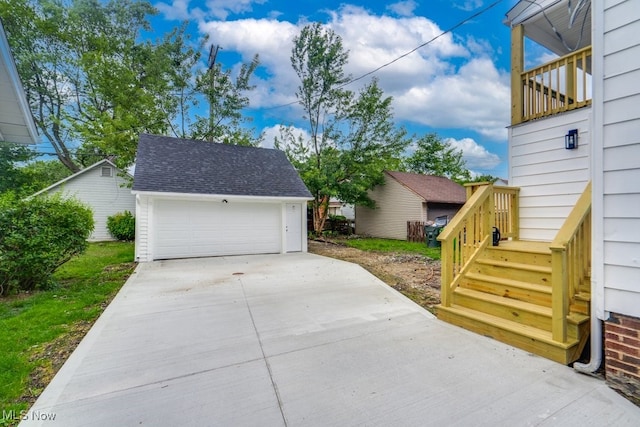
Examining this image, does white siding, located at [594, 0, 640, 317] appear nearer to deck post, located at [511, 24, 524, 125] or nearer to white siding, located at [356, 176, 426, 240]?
deck post, located at [511, 24, 524, 125]

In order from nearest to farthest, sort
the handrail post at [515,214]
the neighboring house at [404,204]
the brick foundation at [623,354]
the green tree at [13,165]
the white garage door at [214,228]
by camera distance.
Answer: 1. the brick foundation at [623,354]
2. the handrail post at [515,214]
3. the white garage door at [214,228]
4. the neighboring house at [404,204]
5. the green tree at [13,165]

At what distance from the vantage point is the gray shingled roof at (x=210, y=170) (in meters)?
9.20

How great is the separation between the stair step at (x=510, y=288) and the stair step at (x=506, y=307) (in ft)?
0.19

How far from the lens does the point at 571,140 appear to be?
411 cm

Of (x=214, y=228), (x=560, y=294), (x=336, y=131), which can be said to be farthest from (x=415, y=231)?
(x=560, y=294)

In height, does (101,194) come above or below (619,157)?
above

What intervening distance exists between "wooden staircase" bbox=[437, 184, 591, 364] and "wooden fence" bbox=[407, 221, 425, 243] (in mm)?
9113

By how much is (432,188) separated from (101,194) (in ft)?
54.5

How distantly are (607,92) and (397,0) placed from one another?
7.59m

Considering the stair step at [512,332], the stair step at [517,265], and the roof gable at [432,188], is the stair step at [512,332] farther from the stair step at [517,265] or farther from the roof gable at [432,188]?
the roof gable at [432,188]

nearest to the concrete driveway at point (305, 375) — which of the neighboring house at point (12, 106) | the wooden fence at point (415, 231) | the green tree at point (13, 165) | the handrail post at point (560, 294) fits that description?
the handrail post at point (560, 294)

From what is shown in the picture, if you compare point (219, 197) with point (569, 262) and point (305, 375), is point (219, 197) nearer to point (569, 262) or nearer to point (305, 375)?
point (305, 375)

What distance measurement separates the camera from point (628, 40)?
93.9 inches

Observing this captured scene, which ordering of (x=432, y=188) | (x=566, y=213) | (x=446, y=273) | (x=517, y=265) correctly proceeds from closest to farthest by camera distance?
1. (x=517, y=265)
2. (x=446, y=273)
3. (x=566, y=213)
4. (x=432, y=188)
